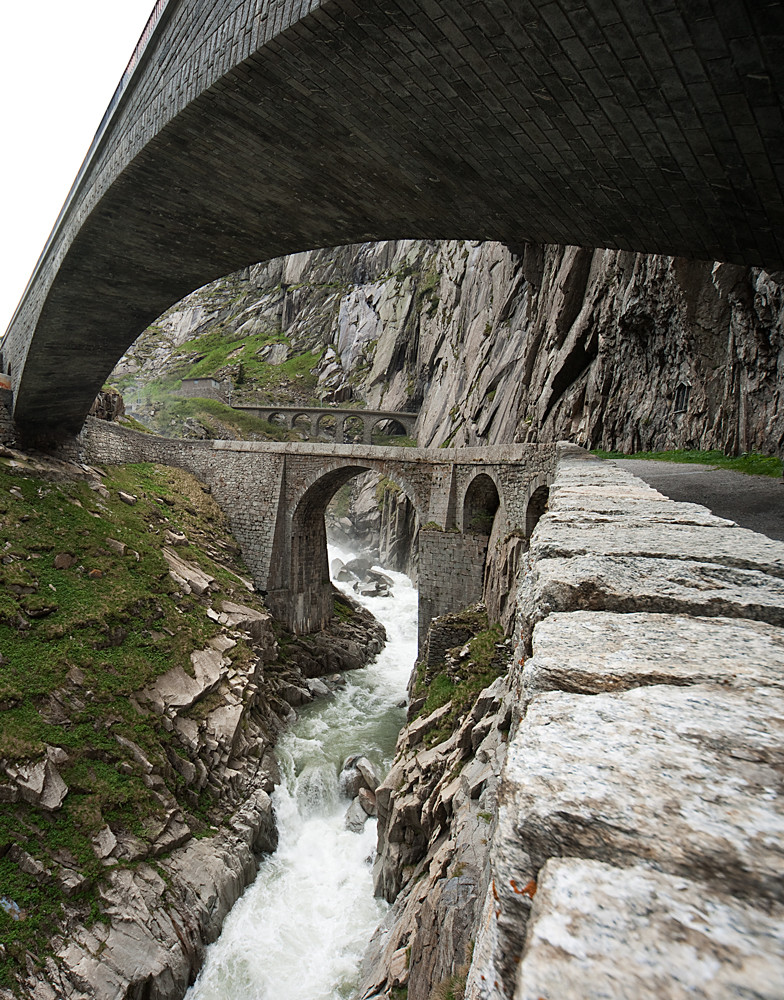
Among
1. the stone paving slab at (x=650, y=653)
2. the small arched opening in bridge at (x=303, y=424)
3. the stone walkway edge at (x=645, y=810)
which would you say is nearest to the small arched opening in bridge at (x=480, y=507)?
the stone walkway edge at (x=645, y=810)

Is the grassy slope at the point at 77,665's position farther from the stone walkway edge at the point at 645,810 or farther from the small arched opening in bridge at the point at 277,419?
the small arched opening in bridge at the point at 277,419

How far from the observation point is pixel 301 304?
2753 inches

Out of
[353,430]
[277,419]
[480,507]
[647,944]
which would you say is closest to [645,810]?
[647,944]

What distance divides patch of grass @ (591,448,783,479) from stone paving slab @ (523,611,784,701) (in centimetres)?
726

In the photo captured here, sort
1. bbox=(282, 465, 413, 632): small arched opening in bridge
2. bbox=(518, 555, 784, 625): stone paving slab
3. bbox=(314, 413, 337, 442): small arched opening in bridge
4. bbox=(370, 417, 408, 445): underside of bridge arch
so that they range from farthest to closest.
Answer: bbox=(314, 413, 337, 442): small arched opening in bridge
bbox=(370, 417, 408, 445): underside of bridge arch
bbox=(282, 465, 413, 632): small arched opening in bridge
bbox=(518, 555, 784, 625): stone paving slab

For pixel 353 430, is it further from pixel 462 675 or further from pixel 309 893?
pixel 309 893

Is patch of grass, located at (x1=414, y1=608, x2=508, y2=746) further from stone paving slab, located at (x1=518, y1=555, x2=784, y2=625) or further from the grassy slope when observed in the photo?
stone paving slab, located at (x1=518, y1=555, x2=784, y2=625)

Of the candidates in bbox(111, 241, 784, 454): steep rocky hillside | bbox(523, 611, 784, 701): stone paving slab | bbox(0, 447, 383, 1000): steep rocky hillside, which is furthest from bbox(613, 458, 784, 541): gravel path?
bbox(0, 447, 383, 1000): steep rocky hillside

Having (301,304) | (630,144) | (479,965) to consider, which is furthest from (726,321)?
(301,304)

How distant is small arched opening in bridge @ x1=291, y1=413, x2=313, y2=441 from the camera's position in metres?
49.5

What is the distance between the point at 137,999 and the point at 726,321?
15.7 m

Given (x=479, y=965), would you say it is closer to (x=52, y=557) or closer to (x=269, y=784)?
(x=269, y=784)

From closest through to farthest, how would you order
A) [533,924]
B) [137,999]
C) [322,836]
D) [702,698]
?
1. [533,924]
2. [702,698]
3. [137,999]
4. [322,836]

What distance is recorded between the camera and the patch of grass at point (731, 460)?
8053 millimetres
